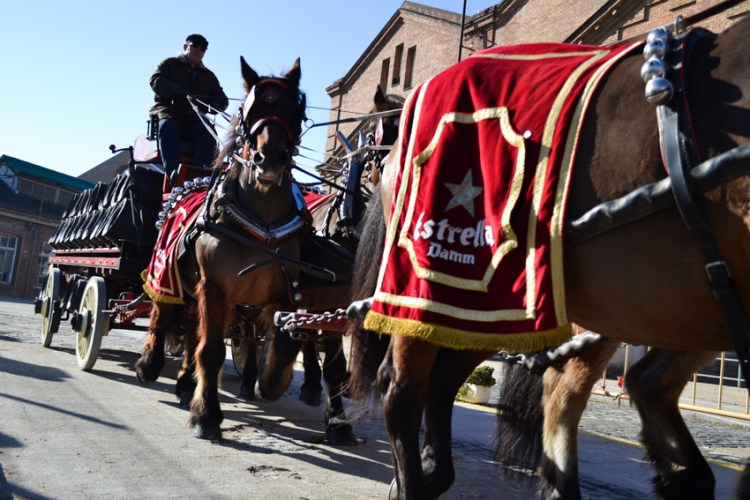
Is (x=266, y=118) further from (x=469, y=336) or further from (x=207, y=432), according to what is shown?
(x=469, y=336)

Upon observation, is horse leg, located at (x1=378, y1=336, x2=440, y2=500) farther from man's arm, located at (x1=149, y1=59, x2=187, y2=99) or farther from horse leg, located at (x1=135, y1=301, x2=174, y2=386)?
man's arm, located at (x1=149, y1=59, x2=187, y2=99)

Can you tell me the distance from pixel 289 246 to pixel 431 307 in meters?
2.89

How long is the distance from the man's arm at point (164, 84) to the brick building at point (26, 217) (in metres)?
32.8

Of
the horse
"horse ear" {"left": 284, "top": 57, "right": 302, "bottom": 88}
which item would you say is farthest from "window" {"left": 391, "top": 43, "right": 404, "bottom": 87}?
A: "horse ear" {"left": 284, "top": 57, "right": 302, "bottom": 88}

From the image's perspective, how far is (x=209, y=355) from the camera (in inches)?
193

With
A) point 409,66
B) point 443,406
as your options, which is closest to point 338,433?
point 443,406

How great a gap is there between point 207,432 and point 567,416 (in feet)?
8.08

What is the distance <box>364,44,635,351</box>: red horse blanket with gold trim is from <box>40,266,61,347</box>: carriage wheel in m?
7.37

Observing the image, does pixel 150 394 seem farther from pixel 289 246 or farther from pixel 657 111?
pixel 657 111

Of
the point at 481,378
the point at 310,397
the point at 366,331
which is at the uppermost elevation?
the point at 366,331

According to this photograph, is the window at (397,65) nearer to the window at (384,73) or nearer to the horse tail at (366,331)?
the window at (384,73)

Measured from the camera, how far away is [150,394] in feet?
20.8

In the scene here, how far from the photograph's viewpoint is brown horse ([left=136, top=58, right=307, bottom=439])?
4719 mm

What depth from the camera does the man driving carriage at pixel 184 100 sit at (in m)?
6.87
